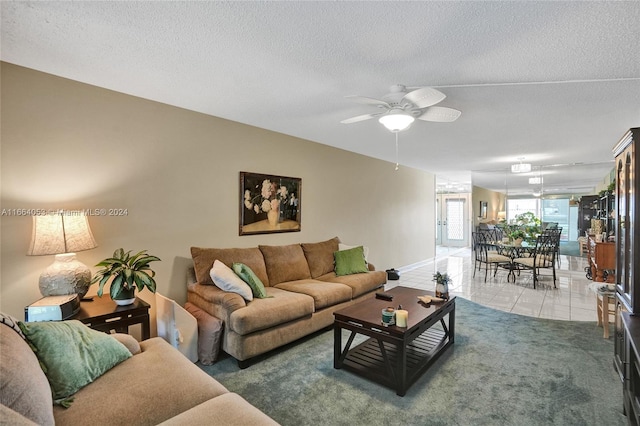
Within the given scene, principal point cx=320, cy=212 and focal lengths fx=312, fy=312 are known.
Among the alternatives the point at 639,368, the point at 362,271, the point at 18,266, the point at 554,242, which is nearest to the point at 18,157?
the point at 18,266

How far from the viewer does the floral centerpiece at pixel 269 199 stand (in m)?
4.04

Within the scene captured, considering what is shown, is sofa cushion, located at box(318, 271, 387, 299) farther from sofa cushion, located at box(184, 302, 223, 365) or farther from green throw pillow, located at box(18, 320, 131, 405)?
green throw pillow, located at box(18, 320, 131, 405)

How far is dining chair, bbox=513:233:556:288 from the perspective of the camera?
5836 mm

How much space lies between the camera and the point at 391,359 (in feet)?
9.48

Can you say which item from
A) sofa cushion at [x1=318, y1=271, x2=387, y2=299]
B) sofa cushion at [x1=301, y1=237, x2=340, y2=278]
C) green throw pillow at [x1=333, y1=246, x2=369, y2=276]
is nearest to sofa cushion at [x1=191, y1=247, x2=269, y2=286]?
sofa cushion at [x1=301, y1=237, x2=340, y2=278]

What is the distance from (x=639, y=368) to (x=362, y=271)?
10.3 feet

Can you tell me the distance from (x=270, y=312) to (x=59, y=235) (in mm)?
1770

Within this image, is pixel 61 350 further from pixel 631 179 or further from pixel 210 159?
pixel 631 179

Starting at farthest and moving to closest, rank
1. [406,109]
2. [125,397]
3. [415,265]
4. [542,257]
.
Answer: [415,265] < [542,257] < [406,109] < [125,397]

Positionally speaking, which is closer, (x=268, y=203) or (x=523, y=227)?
(x=268, y=203)

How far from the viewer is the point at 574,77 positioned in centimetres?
248

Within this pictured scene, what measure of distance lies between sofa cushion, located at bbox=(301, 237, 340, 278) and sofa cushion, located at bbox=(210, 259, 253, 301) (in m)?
1.42

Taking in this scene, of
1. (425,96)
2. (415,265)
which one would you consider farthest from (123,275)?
(415,265)

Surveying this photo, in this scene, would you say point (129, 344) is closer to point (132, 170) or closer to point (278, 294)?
point (278, 294)
